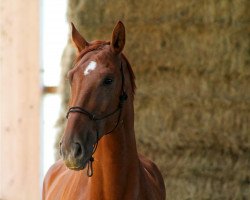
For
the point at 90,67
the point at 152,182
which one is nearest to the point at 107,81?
the point at 90,67

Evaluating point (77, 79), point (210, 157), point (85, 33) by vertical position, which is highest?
point (85, 33)

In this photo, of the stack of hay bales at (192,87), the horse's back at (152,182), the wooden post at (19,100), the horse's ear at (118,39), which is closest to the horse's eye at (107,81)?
the horse's ear at (118,39)

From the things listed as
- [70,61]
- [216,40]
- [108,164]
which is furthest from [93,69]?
[70,61]

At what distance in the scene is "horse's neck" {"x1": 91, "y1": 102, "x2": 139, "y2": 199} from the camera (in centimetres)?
178

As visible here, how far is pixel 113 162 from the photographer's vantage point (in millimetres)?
1781

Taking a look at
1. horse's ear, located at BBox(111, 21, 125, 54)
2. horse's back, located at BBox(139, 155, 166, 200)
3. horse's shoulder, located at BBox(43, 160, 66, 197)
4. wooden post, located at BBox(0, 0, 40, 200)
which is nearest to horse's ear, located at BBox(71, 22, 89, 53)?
horse's ear, located at BBox(111, 21, 125, 54)

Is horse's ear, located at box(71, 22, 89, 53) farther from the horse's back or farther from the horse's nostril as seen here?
the horse's back

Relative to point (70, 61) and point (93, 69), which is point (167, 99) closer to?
point (70, 61)

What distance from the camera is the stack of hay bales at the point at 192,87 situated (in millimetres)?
2674

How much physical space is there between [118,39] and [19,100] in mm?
1838

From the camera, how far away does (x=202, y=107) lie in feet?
9.07

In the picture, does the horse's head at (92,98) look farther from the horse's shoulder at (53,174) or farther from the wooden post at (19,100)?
the wooden post at (19,100)

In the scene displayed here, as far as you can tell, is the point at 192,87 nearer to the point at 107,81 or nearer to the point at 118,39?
the point at 118,39

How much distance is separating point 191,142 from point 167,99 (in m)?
0.27
